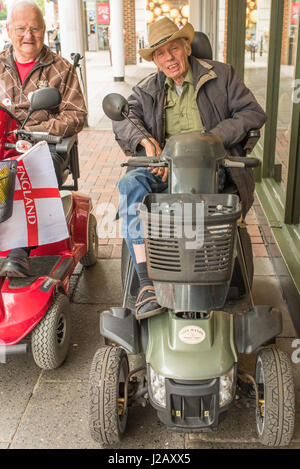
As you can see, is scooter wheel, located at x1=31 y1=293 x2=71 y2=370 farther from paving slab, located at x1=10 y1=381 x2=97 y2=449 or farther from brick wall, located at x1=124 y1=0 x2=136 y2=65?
brick wall, located at x1=124 y1=0 x2=136 y2=65

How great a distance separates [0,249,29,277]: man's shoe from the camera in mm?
2627

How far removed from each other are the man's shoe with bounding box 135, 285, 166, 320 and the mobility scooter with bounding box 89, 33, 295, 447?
5cm

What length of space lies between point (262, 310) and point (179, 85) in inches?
52.7

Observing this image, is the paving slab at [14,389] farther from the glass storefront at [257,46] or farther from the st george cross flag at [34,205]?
the glass storefront at [257,46]

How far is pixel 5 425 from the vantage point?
7.84ft

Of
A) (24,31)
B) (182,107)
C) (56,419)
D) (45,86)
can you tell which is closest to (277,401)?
(56,419)

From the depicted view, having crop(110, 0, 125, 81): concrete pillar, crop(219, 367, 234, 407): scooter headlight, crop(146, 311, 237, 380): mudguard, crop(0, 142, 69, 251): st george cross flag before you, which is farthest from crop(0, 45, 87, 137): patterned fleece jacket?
crop(110, 0, 125, 81): concrete pillar

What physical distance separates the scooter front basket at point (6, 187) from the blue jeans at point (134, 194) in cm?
50

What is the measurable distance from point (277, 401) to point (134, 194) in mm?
1135

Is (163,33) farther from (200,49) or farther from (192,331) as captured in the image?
(192,331)

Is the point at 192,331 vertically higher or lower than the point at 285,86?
lower

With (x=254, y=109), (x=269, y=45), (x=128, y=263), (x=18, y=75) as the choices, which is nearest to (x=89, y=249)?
(x=128, y=263)

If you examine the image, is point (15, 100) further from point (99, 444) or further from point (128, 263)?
point (99, 444)

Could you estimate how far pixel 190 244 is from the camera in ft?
6.10
